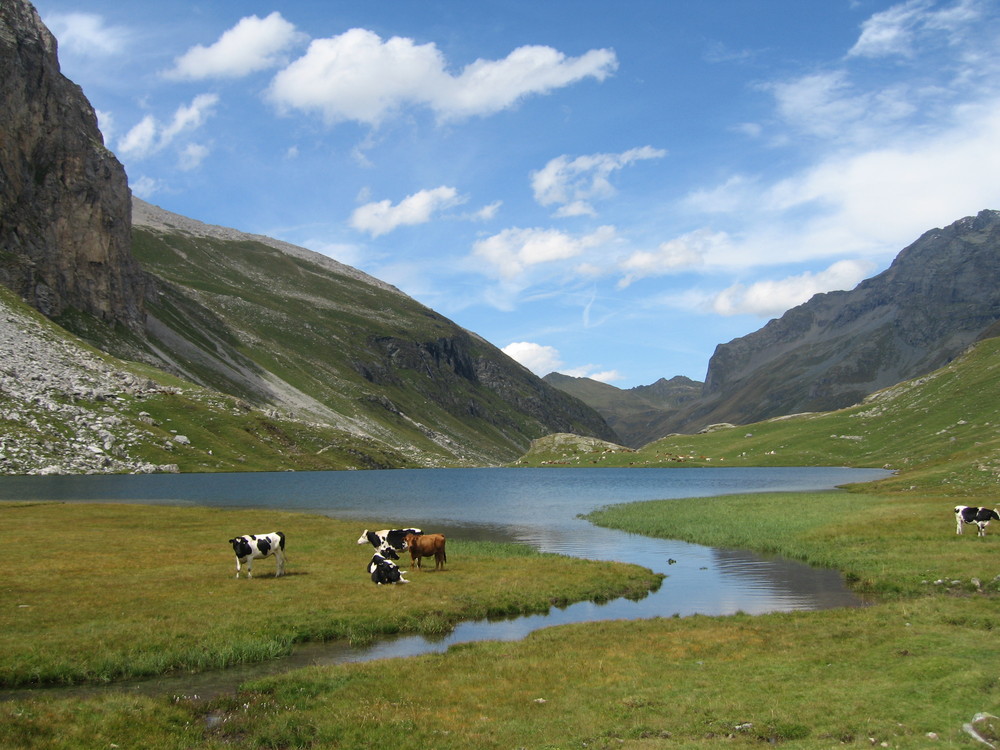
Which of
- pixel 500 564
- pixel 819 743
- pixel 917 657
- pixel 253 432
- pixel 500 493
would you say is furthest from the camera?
pixel 253 432

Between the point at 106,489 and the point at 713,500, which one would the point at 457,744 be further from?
the point at 106,489

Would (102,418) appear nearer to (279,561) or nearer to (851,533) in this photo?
(279,561)

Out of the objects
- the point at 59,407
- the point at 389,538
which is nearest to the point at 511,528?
the point at 389,538

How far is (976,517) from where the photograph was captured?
43438mm

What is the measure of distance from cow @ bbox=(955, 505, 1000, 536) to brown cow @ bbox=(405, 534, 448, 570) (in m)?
33.0

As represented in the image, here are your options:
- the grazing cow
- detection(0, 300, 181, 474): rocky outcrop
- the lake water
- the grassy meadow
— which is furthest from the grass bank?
detection(0, 300, 181, 474): rocky outcrop

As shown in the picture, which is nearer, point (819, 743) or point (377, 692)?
point (819, 743)

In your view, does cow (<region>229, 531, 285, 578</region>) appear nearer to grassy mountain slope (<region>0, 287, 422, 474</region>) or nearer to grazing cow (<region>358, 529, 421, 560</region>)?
grazing cow (<region>358, 529, 421, 560</region>)

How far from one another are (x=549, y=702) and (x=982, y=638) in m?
14.4

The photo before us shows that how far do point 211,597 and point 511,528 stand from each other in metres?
39.2

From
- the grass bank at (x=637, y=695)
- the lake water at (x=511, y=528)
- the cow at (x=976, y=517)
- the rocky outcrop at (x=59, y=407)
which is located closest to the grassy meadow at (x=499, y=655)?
the grass bank at (x=637, y=695)

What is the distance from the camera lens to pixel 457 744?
1568 cm

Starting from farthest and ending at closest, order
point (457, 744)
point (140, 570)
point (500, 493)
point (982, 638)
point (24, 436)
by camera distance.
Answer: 1. point (24, 436)
2. point (500, 493)
3. point (140, 570)
4. point (982, 638)
5. point (457, 744)

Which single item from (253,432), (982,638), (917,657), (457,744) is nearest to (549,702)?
(457,744)
